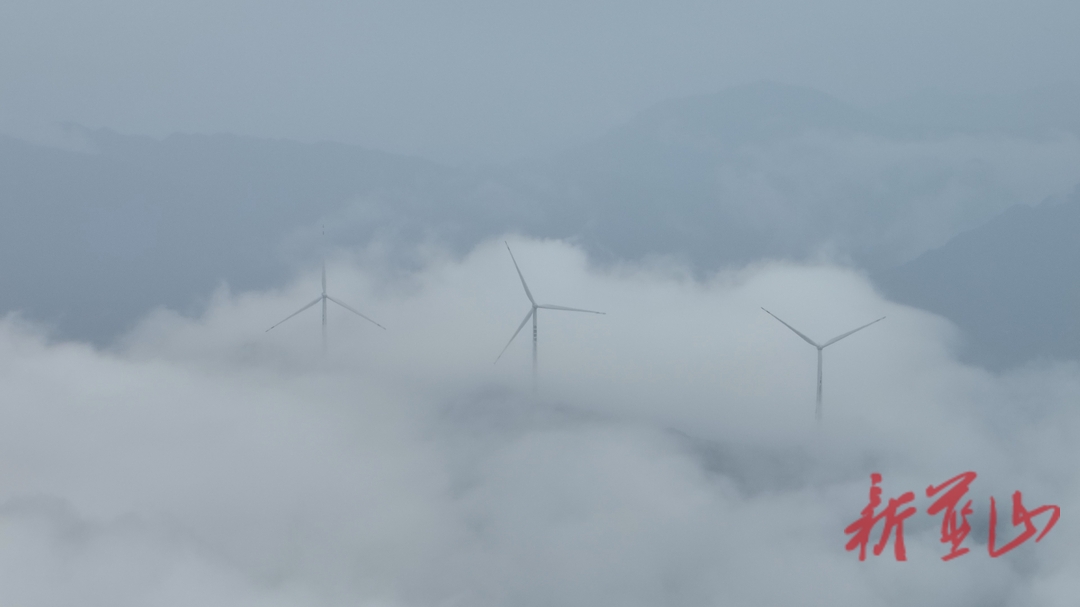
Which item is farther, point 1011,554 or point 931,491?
point 1011,554

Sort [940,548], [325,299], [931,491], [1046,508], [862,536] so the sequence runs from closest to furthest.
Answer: [862,536] → [1046,508] → [931,491] → [940,548] → [325,299]

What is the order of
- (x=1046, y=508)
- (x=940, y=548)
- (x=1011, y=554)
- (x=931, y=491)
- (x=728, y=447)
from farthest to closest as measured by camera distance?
(x=728, y=447)
(x=1011, y=554)
(x=940, y=548)
(x=931, y=491)
(x=1046, y=508)

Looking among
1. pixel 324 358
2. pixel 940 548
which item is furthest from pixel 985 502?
pixel 324 358

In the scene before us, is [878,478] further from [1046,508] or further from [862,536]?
[1046,508]

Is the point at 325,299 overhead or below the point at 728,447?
overhead

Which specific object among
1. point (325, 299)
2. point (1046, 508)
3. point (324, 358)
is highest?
point (325, 299)

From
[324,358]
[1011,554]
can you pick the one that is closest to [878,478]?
[1011,554]

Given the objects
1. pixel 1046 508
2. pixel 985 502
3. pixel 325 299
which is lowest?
pixel 985 502

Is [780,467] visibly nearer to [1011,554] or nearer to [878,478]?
[1011,554]

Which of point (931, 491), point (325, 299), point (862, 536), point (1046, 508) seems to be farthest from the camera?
point (325, 299)
